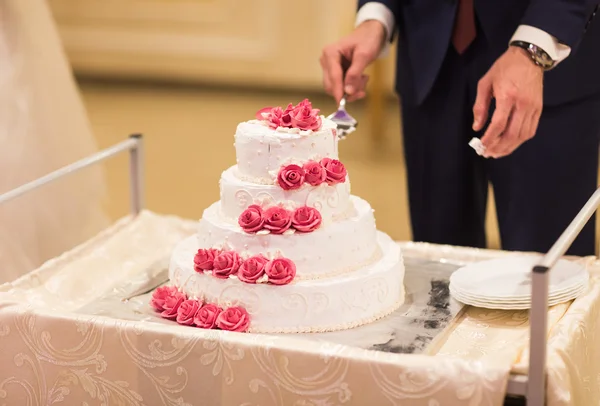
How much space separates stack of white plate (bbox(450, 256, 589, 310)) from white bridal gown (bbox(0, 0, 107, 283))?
1.03 metres

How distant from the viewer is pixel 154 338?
1433mm

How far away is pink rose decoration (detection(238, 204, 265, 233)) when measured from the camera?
58.9 inches

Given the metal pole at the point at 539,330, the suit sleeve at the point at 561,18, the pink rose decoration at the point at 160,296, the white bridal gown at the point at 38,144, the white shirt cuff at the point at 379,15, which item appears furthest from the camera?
the white bridal gown at the point at 38,144

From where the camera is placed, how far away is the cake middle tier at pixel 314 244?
1507mm

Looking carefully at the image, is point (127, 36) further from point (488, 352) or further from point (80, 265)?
point (488, 352)

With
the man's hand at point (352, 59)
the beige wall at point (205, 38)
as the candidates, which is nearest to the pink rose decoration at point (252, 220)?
the man's hand at point (352, 59)

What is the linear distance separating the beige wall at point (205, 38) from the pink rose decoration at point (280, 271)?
3276 mm

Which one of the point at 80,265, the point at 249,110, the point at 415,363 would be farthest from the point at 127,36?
the point at 415,363

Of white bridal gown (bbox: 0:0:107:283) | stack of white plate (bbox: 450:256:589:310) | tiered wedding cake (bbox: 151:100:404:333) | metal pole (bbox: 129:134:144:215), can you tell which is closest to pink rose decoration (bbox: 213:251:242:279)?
tiered wedding cake (bbox: 151:100:404:333)

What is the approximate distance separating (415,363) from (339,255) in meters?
0.28

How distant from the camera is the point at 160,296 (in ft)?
5.25

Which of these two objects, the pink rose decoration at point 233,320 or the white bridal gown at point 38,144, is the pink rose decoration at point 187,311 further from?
the white bridal gown at point 38,144

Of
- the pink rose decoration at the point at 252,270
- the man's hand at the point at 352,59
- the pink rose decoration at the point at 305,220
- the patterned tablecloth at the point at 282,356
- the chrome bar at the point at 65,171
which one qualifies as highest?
the man's hand at the point at 352,59

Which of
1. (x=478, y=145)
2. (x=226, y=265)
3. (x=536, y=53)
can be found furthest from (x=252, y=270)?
(x=536, y=53)
